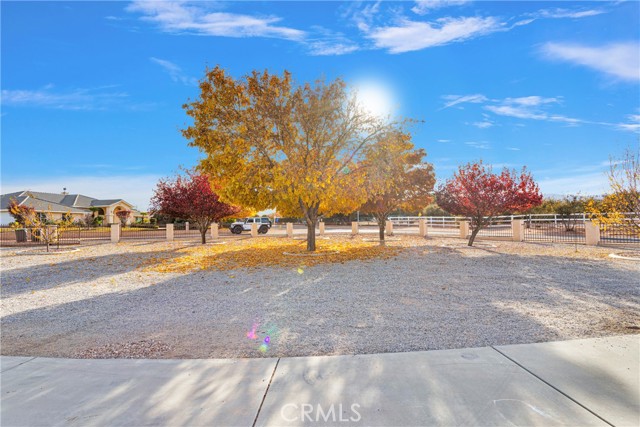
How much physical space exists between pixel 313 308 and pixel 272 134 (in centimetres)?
Answer: 1034

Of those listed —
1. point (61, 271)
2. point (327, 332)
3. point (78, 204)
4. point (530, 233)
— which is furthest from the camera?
point (78, 204)

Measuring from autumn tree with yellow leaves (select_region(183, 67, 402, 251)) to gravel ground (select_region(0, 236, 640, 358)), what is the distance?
452cm

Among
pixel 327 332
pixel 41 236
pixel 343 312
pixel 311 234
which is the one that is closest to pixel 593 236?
pixel 311 234

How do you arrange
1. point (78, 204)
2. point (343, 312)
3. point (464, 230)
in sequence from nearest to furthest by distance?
point (343, 312)
point (464, 230)
point (78, 204)

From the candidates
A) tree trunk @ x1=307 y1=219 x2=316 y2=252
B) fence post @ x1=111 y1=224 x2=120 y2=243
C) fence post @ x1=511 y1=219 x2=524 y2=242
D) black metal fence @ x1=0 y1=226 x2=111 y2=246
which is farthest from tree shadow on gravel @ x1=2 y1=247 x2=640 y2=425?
fence post @ x1=111 y1=224 x2=120 y2=243

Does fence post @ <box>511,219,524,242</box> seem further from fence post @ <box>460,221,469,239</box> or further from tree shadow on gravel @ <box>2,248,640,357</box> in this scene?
tree shadow on gravel @ <box>2,248,640,357</box>

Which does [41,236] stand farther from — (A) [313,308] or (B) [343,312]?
(B) [343,312]

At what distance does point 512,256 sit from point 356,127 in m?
8.19

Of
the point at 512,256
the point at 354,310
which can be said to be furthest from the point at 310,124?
the point at 354,310

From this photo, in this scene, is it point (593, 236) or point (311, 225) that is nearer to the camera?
point (311, 225)

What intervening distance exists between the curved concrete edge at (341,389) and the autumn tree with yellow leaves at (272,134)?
11.0 m

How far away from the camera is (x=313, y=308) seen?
725 cm

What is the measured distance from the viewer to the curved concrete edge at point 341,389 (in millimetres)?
3219

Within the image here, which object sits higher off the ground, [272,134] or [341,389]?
[272,134]
